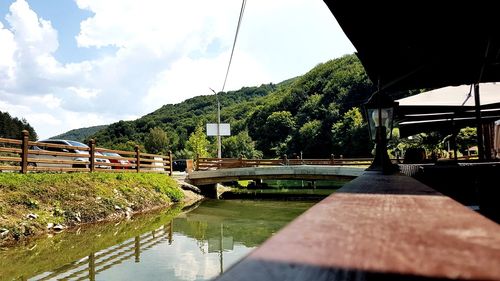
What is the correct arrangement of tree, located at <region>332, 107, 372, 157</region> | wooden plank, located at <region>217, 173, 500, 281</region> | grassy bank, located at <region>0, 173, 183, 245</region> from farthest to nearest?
tree, located at <region>332, 107, 372, 157</region> < grassy bank, located at <region>0, 173, 183, 245</region> < wooden plank, located at <region>217, 173, 500, 281</region>

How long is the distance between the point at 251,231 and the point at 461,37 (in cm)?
694

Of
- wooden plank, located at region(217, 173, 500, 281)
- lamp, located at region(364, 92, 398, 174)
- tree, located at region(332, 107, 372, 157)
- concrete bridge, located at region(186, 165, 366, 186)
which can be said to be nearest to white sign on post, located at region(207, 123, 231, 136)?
concrete bridge, located at region(186, 165, 366, 186)

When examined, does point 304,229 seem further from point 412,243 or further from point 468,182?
point 468,182

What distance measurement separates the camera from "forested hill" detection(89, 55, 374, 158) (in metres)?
51.6

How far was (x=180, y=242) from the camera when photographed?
307 inches

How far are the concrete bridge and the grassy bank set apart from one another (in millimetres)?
4802

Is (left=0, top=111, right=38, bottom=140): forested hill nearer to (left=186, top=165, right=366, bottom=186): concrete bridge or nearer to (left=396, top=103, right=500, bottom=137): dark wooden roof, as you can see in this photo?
(left=186, top=165, right=366, bottom=186): concrete bridge

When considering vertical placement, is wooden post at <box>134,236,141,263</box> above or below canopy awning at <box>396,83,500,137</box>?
below

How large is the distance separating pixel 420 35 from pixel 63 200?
31.0 ft

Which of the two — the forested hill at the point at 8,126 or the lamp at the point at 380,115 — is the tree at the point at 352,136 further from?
the forested hill at the point at 8,126

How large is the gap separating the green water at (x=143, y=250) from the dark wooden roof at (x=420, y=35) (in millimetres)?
2253

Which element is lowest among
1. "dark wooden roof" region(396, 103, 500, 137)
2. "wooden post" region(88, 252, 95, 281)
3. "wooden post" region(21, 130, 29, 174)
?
"wooden post" region(88, 252, 95, 281)

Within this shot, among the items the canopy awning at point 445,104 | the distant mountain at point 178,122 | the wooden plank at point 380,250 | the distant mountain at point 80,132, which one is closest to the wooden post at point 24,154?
the canopy awning at point 445,104

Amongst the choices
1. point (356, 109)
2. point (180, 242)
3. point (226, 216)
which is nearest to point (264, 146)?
point (356, 109)
